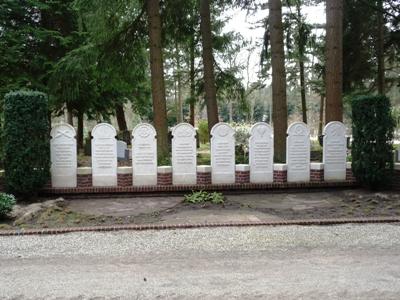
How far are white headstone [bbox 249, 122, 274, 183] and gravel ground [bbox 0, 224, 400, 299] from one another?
3.55m

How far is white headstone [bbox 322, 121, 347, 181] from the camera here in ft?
35.9

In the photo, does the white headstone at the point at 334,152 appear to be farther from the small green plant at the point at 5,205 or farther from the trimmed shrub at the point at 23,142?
the small green plant at the point at 5,205

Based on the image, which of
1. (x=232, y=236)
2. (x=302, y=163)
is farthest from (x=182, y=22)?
(x=232, y=236)

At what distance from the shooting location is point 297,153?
1083 centimetres

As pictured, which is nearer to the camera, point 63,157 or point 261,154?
point 63,157

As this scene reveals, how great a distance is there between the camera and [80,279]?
15.9 feet

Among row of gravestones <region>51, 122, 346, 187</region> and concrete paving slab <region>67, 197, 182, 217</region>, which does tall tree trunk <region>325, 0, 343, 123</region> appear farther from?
concrete paving slab <region>67, 197, 182, 217</region>

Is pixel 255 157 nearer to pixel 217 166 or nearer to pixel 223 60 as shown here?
pixel 217 166

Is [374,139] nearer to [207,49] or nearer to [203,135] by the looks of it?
[207,49]

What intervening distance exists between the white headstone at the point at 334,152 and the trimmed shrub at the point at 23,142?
21.1 ft

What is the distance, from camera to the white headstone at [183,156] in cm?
1048

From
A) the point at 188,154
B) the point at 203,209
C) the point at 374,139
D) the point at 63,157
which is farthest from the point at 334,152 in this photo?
the point at 63,157

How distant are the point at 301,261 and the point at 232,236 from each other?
1.42m

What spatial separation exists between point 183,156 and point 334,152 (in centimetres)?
361
